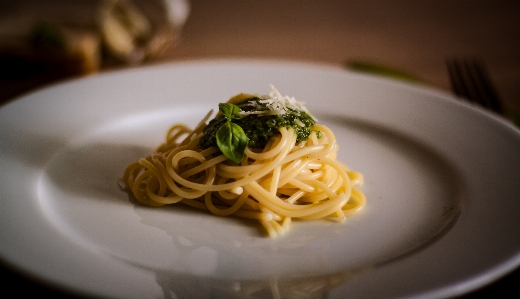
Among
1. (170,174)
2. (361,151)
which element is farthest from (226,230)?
(361,151)

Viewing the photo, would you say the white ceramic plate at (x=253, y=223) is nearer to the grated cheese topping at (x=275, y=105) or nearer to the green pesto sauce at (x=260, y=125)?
the green pesto sauce at (x=260, y=125)

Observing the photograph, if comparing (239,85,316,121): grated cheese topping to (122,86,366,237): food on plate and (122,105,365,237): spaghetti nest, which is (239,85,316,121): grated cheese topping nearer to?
(122,86,366,237): food on plate

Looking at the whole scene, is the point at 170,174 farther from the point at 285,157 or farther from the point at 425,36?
the point at 425,36

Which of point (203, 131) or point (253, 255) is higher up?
point (203, 131)

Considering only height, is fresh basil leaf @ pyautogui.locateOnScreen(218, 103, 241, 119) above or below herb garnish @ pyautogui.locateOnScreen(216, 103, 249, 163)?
above

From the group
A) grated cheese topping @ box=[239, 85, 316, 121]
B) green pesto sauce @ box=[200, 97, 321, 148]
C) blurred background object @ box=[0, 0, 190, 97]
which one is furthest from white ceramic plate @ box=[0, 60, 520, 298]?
blurred background object @ box=[0, 0, 190, 97]

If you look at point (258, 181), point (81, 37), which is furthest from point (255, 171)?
point (81, 37)

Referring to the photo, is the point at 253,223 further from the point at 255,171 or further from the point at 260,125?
the point at 260,125
